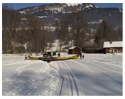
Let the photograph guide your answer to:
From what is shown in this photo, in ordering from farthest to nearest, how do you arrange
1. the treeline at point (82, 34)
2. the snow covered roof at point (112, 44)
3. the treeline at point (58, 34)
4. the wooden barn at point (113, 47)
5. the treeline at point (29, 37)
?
the snow covered roof at point (112, 44)
the wooden barn at point (113, 47)
the treeline at point (82, 34)
the treeline at point (29, 37)
the treeline at point (58, 34)

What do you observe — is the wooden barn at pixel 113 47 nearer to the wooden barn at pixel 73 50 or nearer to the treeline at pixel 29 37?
the wooden barn at pixel 73 50

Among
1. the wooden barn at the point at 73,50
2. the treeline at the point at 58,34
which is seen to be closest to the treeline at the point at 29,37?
the treeline at the point at 58,34

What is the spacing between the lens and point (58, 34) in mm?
37625

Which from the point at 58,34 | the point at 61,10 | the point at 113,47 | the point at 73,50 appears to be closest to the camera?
the point at 61,10

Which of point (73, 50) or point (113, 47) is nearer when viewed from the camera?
point (73, 50)

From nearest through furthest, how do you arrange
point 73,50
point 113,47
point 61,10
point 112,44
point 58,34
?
point 61,10 → point 58,34 → point 73,50 → point 113,47 → point 112,44

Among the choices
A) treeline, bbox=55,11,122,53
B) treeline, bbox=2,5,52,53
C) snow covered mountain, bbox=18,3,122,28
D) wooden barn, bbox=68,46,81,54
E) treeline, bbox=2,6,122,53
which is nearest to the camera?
snow covered mountain, bbox=18,3,122,28

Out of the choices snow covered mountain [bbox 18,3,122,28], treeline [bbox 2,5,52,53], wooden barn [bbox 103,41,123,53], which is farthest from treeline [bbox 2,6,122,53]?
snow covered mountain [bbox 18,3,122,28]

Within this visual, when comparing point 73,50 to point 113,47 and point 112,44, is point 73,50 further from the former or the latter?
point 112,44

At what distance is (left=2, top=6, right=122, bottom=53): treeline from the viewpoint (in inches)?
1001

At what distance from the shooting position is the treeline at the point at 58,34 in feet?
83.4

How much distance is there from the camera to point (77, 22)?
37625 mm

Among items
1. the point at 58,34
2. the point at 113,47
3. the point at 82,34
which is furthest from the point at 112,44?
the point at 58,34

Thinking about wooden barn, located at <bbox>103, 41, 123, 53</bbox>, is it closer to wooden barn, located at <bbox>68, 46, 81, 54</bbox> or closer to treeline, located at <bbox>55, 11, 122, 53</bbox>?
treeline, located at <bbox>55, 11, 122, 53</bbox>
